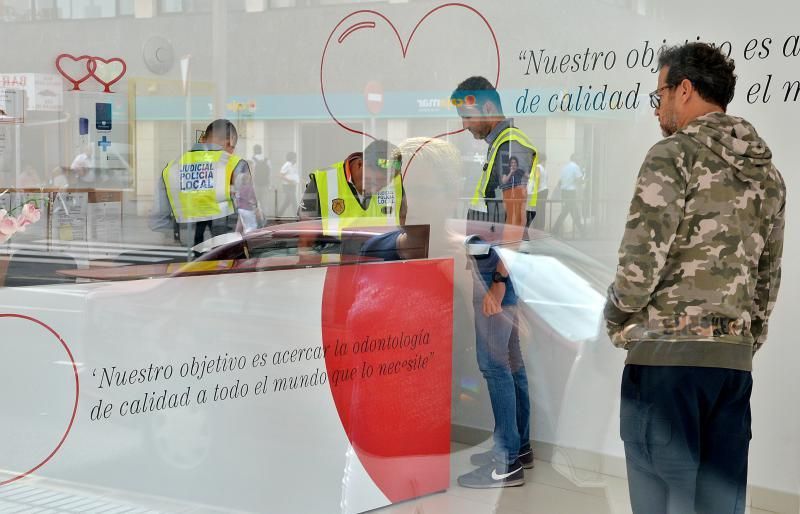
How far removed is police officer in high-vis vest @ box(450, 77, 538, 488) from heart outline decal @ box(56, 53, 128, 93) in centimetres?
239

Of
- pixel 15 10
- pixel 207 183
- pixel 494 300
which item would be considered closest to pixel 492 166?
pixel 494 300

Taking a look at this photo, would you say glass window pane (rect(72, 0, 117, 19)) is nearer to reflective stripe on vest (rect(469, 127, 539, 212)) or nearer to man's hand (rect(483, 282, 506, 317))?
reflective stripe on vest (rect(469, 127, 539, 212))

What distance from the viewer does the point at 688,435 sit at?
7.32 ft

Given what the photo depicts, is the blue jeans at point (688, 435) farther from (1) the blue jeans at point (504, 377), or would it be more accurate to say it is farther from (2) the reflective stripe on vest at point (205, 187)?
(2) the reflective stripe on vest at point (205, 187)

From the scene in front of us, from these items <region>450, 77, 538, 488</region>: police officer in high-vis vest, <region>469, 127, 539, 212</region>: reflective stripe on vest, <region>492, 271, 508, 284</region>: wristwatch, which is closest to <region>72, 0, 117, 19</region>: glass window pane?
<region>450, 77, 538, 488</region>: police officer in high-vis vest

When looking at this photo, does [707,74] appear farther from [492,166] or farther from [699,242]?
[492,166]

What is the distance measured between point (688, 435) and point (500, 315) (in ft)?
5.30

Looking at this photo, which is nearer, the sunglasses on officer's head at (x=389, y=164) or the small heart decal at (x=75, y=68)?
the sunglasses on officer's head at (x=389, y=164)

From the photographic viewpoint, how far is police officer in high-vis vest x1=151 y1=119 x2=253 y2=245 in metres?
4.62

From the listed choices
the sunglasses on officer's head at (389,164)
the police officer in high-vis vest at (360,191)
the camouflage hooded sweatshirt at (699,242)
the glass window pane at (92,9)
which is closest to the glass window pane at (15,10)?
the glass window pane at (92,9)

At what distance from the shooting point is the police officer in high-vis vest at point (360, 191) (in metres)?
4.07

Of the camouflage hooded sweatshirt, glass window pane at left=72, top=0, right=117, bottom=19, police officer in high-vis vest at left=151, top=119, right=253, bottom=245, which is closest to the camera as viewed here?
the camouflage hooded sweatshirt

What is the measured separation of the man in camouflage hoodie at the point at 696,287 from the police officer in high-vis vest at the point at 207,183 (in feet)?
8.85

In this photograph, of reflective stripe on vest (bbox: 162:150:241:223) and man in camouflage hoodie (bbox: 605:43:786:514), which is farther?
reflective stripe on vest (bbox: 162:150:241:223)
